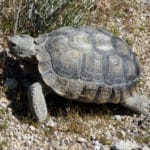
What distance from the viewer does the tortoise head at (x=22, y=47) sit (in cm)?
654

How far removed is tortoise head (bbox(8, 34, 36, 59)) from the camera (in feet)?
21.5

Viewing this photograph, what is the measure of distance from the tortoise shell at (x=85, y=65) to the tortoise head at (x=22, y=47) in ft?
0.31

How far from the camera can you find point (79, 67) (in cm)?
640

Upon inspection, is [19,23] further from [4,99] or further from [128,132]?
[128,132]

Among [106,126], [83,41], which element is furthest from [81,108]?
[83,41]

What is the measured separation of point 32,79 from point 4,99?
1.57 ft

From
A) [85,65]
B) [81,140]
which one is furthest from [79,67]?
[81,140]

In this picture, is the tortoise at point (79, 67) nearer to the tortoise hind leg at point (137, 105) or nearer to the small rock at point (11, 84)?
the tortoise hind leg at point (137, 105)

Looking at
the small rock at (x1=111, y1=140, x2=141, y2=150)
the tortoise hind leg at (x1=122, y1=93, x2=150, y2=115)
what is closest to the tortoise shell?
the tortoise hind leg at (x1=122, y1=93, x2=150, y2=115)

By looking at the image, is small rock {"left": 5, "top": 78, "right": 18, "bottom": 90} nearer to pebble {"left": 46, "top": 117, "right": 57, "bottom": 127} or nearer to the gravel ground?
the gravel ground

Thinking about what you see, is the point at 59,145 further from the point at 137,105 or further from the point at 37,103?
the point at 137,105

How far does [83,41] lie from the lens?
21.4 feet

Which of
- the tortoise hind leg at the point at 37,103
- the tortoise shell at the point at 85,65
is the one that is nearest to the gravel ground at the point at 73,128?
the tortoise hind leg at the point at 37,103

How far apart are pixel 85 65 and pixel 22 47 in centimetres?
85
